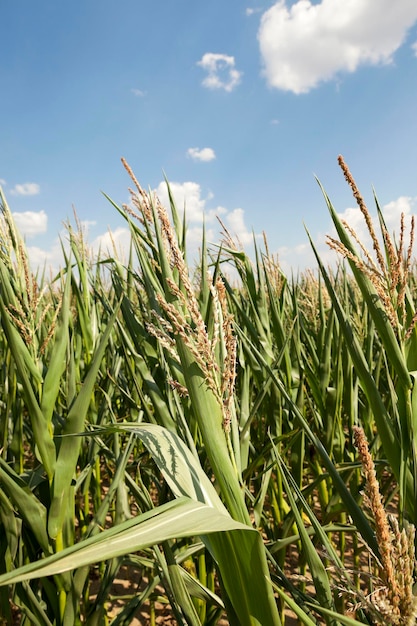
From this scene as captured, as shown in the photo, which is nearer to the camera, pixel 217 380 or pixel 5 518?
pixel 217 380

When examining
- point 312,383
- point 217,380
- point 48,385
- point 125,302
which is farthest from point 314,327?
point 217,380

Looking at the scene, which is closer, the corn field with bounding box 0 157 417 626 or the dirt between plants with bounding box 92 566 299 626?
the corn field with bounding box 0 157 417 626

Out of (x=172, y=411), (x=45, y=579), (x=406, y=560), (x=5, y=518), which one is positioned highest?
(x=172, y=411)

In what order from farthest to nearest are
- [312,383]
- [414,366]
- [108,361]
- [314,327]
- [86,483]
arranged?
1. [314,327]
2. [108,361]
3. [312,383]
4. [86,483]
5. [414,366]

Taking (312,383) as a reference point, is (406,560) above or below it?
below

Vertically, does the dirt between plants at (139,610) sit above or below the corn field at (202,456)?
below

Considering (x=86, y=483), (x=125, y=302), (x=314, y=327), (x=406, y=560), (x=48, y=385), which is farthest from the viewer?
(x=314, y=327)

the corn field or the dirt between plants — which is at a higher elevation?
the corn field

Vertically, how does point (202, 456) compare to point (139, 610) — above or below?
above

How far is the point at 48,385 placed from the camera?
1.15m

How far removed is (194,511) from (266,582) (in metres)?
0.20

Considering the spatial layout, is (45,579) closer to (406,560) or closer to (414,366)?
(406,560)

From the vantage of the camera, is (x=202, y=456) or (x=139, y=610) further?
(x=139, y=610)

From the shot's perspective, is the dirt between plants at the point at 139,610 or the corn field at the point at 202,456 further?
the dirt between plants at the point at 139,610
